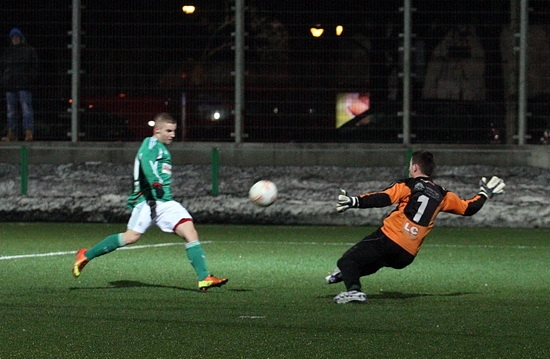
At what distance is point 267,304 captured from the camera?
33.2 ft

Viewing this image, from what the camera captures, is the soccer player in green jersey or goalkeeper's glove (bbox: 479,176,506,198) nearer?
goalkeeper's glove (bbox: 479,176,506,198)

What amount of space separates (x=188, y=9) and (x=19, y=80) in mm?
3128

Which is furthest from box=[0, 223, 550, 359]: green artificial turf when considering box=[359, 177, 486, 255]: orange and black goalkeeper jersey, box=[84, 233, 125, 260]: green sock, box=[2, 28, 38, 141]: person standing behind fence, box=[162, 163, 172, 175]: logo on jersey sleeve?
box=[2, 28, 38, 141]: person standing behind fence

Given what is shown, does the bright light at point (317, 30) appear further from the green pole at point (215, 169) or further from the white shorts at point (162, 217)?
the white shorts at point (162, 217)

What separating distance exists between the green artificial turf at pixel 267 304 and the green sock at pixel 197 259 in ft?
Result: 0.67

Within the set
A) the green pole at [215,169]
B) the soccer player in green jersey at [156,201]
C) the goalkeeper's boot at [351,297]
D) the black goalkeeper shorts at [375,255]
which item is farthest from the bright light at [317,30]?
the goalkeeper's boot at [351,297]

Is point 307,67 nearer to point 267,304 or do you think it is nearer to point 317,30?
point 317,30

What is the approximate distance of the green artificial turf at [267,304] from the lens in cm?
793

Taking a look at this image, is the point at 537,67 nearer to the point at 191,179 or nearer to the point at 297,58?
the point at 297,58

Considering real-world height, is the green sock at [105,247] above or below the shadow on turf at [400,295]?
above

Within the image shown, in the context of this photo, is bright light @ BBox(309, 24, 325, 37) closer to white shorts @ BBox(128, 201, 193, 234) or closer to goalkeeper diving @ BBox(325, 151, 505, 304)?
white shorts @ BBox(128, 201, 193, 234)

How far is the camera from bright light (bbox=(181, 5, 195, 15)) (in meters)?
21.5

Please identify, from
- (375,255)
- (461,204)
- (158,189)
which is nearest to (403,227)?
(375,255)

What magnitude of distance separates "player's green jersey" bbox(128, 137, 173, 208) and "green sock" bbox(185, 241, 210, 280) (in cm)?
53
